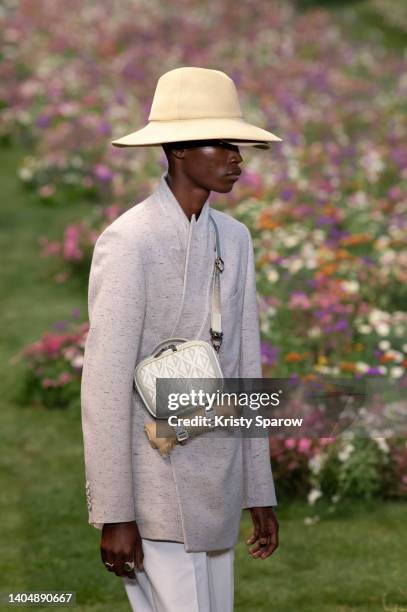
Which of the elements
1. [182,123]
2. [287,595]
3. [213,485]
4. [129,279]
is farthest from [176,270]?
[287,595]

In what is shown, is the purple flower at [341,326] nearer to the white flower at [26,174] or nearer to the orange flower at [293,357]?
the orange flower at [293,357]

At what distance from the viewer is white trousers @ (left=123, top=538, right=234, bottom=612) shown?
3139mm

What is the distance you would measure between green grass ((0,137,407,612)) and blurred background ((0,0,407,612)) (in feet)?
0.04

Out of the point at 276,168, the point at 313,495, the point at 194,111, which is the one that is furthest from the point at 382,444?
the point at 276,168

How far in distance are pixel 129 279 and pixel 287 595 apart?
2.62 metres

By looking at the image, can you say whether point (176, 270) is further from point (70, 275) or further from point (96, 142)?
point (96, 142)

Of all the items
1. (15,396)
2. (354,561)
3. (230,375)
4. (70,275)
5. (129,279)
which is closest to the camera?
(129,279)

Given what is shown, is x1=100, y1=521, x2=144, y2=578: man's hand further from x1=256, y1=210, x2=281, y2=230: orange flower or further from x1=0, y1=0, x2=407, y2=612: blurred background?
x1=256, y1=210, x2=281, y2=230: orange flower

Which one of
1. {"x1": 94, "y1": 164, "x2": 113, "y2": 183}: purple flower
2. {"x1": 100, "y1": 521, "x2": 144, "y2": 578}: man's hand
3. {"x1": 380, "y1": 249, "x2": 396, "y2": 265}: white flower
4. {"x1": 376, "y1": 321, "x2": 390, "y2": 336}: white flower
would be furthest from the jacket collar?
{"x1": 94, "y1": 164, "x2": 113, "y2": 183}: purple flower

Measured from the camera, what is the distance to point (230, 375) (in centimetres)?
332

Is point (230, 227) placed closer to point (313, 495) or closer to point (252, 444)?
point (252, 444)

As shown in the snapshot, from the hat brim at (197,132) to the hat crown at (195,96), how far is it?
2cm

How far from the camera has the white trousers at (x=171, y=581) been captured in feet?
10.3

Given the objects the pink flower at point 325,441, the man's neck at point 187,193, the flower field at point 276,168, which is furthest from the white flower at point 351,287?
the man's neck at point 187,193
